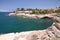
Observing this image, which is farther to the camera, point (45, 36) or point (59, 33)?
point (59, 33)

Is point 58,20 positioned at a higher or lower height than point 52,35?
higher

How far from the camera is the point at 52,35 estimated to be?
15.0 meters

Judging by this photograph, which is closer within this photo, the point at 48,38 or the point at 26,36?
the point at 48,38

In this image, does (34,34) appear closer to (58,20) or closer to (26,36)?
(26,36)

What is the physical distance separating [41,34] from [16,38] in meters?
2.70

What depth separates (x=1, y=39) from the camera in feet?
50.8

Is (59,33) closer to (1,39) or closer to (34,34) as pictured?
(34,34)

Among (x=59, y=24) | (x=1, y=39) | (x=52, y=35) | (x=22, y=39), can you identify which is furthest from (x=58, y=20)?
(x=1, y=39)

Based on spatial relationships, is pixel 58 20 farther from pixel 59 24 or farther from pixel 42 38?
pixel 42 38

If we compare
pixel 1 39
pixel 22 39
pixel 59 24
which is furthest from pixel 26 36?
pixel 59 24

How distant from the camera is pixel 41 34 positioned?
593 inches

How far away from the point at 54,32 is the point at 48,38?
1.76 m

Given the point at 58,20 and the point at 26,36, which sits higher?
the point at 58,20

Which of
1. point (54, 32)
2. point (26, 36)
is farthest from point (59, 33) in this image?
point (26, 36)
